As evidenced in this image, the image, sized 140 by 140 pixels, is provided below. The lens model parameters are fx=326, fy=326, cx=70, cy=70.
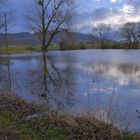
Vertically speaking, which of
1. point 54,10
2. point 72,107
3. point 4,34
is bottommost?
point 72,107

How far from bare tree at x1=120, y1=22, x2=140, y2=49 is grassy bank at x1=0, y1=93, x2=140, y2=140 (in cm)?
8240

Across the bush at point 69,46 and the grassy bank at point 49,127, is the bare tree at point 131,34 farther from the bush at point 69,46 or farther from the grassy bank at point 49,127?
the grassy bank at point 49,127

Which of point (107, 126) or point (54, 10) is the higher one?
point (54, 10)

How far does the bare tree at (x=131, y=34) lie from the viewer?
9156 centimetres

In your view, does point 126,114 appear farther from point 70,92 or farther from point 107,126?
point 70,92

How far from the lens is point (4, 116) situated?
8602mm

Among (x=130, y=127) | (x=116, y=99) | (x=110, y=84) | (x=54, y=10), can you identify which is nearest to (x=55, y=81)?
(x=110, y=84)

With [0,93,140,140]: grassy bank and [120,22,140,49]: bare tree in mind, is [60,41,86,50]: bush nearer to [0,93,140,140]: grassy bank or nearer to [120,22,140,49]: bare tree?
[120,22,140,49]: bare tree

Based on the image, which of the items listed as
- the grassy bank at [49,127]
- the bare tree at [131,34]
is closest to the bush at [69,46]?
the bare tree at [131,34]

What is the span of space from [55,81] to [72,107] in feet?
22.7

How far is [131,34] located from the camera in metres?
94.3

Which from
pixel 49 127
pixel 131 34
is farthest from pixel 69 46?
pixel 49 127

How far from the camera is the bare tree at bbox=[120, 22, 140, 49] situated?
300 feet

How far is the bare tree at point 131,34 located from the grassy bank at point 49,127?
82.4m
